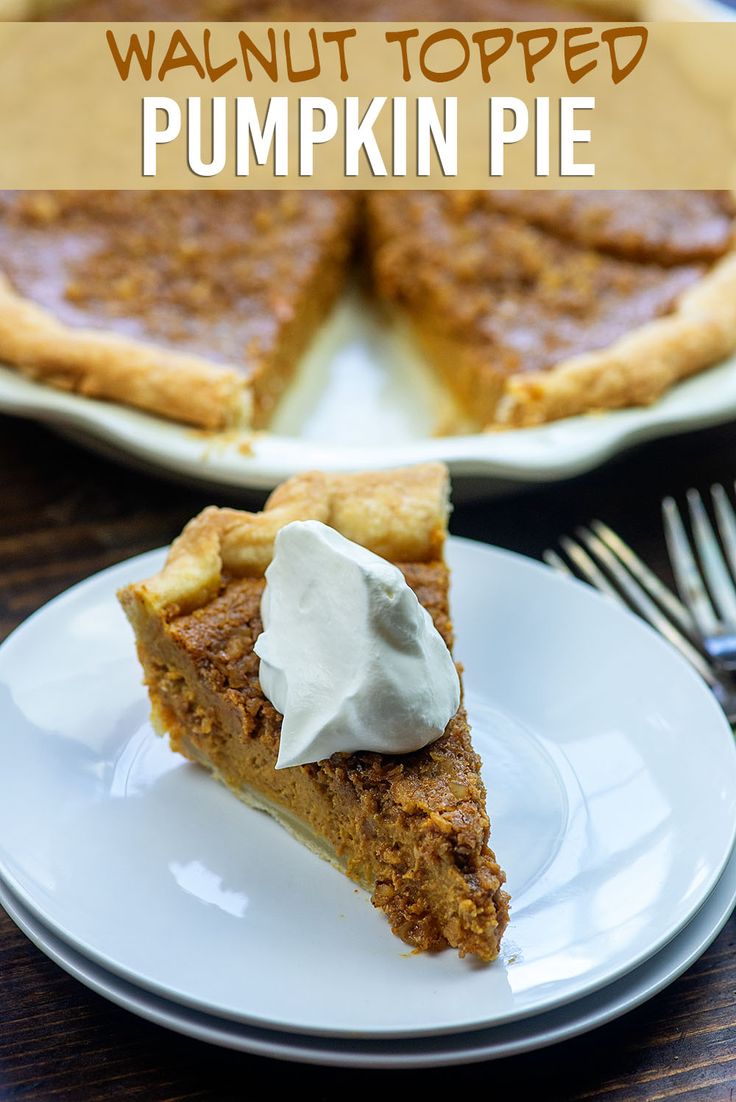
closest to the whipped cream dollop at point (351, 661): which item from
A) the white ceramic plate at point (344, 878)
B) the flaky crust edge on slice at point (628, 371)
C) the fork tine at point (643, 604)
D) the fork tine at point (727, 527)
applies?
the white ceramic plate at point (344, 878)

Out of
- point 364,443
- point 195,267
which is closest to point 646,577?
point 364,443

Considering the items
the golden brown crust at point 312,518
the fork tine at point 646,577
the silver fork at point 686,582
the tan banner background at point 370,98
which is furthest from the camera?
the tan banner background at point 370,98

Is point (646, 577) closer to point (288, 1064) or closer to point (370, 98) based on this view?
point (288, 1064)

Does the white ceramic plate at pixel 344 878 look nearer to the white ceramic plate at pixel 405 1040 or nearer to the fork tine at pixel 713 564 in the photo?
the white ceramic plate at pixel 405 1040

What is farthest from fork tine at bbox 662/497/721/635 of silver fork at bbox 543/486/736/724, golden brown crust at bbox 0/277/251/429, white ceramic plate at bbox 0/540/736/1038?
golden brown crust at bbox 0/277/251/429

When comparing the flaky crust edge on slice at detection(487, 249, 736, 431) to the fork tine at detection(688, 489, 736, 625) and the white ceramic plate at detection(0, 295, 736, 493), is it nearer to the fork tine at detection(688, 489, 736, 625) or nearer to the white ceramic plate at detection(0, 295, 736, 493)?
the white ceramic plate at detection(0, 295, 736, 493)

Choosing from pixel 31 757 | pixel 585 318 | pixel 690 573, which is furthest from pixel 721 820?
pixel 585 318

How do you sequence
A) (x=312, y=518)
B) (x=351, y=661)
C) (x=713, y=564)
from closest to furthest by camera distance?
(x=351, y=661) → (x=312, y=518) → (x=713, y=564)
